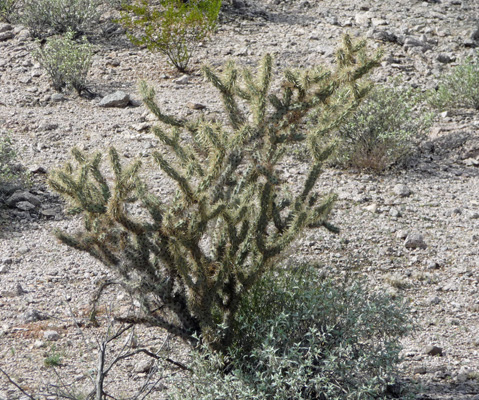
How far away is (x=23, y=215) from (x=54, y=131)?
1.70 metres

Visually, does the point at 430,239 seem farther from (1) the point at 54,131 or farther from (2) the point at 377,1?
(2) the point at 377,1

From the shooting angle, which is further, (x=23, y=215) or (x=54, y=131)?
(x=54, y=131)

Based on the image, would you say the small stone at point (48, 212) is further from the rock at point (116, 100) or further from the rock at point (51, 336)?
the rock at point (116, 100)

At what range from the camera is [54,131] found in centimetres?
830

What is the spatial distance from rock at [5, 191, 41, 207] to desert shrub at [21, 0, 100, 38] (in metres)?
3.92

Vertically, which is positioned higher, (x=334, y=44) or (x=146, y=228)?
(x=146, y=228)

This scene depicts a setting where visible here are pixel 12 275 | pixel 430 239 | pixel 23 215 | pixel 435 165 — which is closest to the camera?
pixel 12 275

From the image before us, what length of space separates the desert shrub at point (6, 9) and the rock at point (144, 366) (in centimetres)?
753

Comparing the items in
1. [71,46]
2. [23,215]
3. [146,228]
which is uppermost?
[146,228]

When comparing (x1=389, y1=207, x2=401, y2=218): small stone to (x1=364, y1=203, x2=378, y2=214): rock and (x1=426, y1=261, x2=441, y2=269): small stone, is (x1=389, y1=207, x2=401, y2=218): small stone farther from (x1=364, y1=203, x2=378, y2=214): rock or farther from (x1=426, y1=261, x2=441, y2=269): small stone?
(x1=426, y1=261, x2=441, y2=269): small stone

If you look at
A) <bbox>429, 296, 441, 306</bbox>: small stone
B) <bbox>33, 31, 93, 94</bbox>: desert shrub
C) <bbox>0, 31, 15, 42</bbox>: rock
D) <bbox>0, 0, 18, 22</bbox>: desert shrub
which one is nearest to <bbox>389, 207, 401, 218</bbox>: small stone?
<bbox>429, 296, 441, 306</bbox>: small stone

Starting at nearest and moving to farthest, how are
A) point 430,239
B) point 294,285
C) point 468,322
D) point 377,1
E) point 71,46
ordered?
point 294,285, point 468,322, point 430,239, point 71,46, point 377,1

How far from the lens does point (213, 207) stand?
3.95 metres

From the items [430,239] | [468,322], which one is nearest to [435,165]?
[430,239]
